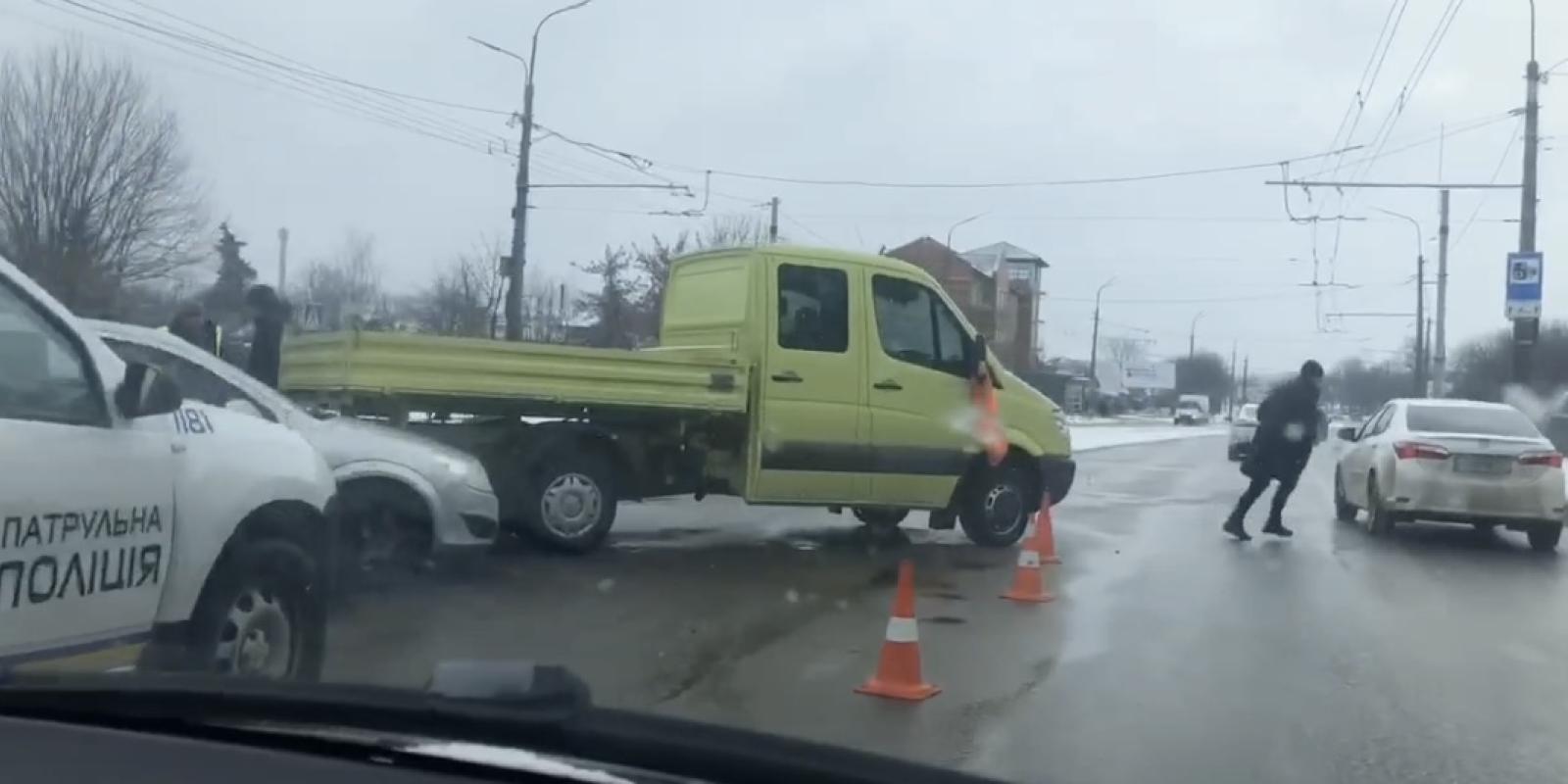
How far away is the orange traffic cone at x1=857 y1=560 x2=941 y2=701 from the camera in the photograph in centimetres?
728

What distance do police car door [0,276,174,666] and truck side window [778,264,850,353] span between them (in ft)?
23.6

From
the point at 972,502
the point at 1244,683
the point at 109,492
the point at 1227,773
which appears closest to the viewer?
the point at 109,492

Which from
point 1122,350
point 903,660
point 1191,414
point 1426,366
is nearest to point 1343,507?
point 903,660

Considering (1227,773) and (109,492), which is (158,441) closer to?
(109,492)

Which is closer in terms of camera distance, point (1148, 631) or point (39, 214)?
point (1148, 631)

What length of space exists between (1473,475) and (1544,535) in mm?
1117

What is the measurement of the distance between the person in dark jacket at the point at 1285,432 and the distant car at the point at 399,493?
7822mm

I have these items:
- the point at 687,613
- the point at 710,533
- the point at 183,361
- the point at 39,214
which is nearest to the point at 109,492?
the point at 183,361

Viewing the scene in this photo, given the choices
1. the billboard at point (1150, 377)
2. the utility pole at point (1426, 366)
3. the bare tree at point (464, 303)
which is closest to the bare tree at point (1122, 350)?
the billboard at point (1150, 377)

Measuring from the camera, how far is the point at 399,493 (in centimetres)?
969

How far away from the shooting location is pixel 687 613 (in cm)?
946

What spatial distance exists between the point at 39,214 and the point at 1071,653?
1903cm

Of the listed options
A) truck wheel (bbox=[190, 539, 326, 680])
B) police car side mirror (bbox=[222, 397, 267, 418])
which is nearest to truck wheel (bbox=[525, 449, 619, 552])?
police car side mirror (bbox=[222, 397, 267, 418])

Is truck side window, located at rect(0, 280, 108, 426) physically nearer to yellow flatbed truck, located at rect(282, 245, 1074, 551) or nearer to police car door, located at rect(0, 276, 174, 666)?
police car door, located at rect(0, 276, 174, 666)
